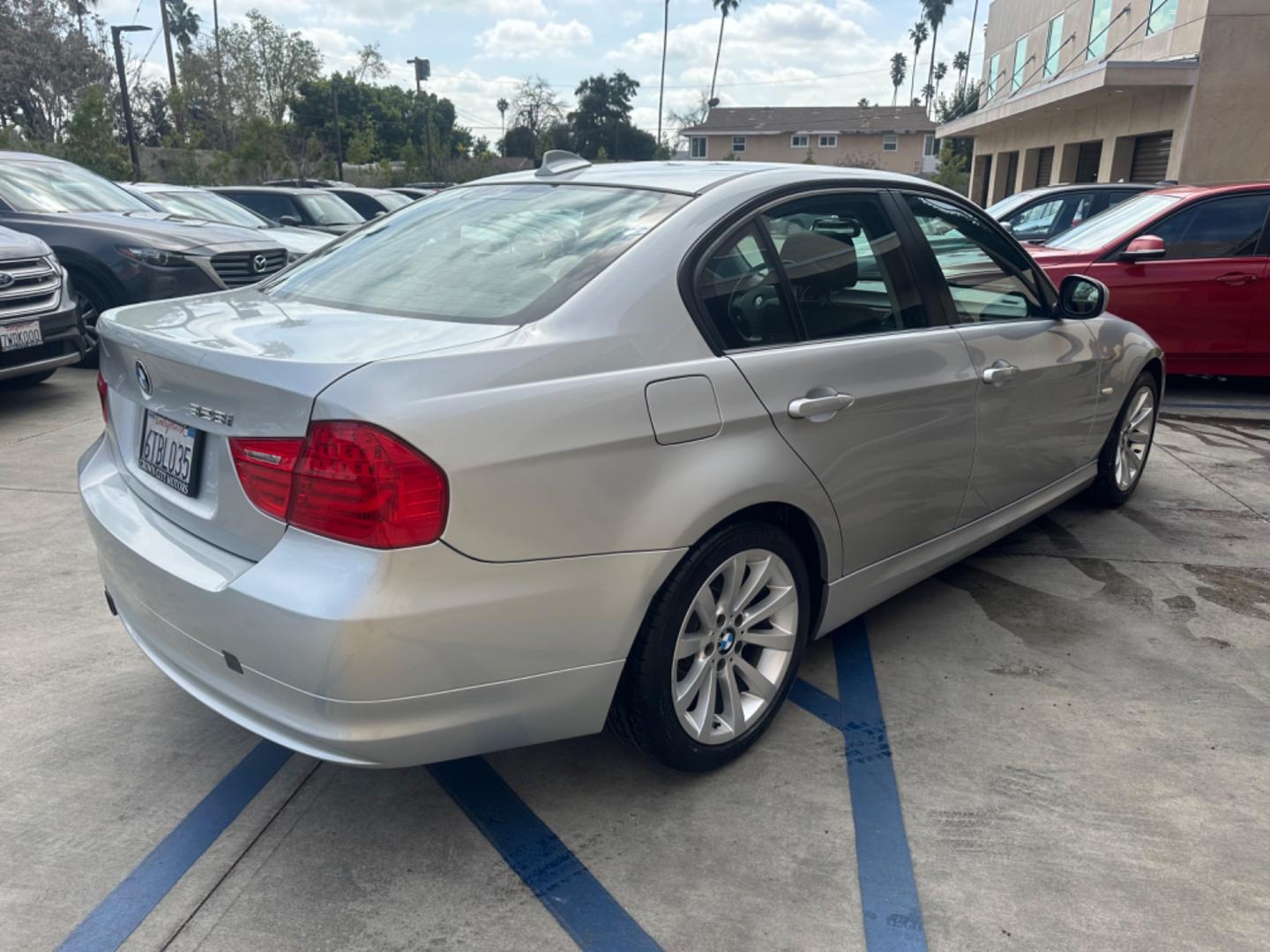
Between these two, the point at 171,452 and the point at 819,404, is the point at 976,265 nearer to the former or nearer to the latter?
the point at 819,404

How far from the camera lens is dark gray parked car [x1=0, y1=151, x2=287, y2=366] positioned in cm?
781

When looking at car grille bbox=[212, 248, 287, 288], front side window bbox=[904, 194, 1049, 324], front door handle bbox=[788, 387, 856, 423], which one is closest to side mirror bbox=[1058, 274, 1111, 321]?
front side window bbox=[904, 194, 1049, 324]

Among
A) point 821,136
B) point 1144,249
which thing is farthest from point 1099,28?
point 821,136

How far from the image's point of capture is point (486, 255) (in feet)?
9.28

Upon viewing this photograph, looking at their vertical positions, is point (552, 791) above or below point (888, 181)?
below

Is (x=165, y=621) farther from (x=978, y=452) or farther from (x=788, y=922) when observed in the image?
Answer: (x=978, y=452)

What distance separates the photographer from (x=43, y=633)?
351 centimetres

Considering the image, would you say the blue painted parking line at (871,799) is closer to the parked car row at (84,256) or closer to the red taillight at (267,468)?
the red taillight at (267,468)

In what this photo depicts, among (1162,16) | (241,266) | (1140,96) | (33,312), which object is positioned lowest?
(33,312)

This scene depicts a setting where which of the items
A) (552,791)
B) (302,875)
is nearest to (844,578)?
(552,791)

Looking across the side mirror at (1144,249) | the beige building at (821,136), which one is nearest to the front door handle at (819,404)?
the side mirror at (1144,249)

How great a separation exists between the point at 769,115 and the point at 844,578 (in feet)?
252

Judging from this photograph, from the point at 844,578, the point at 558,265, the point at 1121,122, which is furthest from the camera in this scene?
the point at 1121,122

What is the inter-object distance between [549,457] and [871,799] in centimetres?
133
